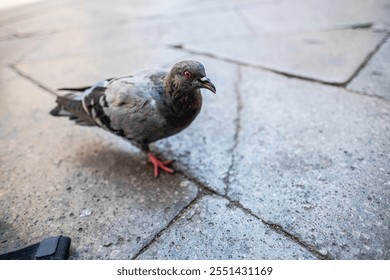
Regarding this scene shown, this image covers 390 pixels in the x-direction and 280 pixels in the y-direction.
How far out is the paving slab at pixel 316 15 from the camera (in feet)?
12.7

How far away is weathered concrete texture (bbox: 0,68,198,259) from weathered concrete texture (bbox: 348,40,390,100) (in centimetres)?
190

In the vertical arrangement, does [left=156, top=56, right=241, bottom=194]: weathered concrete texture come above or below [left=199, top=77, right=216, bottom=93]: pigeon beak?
below

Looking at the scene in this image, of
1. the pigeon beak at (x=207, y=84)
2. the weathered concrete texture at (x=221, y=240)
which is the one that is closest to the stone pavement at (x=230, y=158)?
the weathered concrete texture at (x=221, y=240)

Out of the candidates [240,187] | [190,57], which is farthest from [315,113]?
[190,57]

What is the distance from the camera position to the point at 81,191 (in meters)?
1.92

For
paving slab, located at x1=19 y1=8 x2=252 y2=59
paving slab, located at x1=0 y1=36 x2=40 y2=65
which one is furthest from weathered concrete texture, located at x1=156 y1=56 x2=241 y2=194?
paving slab, located at x1=0 y1=36 x2=40 y2=65

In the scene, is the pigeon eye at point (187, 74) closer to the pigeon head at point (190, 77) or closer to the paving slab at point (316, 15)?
the pigeon head at point (190, 77)

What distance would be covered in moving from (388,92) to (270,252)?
6.46 ft

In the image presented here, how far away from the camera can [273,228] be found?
1.59 m

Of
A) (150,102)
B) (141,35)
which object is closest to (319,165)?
(150,102)

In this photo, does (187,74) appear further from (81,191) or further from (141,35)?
(141,35)

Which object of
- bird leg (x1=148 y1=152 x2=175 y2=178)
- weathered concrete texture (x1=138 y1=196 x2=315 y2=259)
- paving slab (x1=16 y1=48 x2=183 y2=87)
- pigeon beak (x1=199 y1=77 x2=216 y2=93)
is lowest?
weathered concrete texture (x1=138 y1=196 x2=315 y2=259)

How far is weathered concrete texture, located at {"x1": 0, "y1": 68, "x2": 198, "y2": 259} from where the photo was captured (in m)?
1.64

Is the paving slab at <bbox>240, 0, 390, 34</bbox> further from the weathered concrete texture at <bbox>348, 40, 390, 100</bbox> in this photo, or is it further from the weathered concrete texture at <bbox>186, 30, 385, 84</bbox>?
the weathered concrete texture at <bbox>348, 40, 390, 100</bbox>
